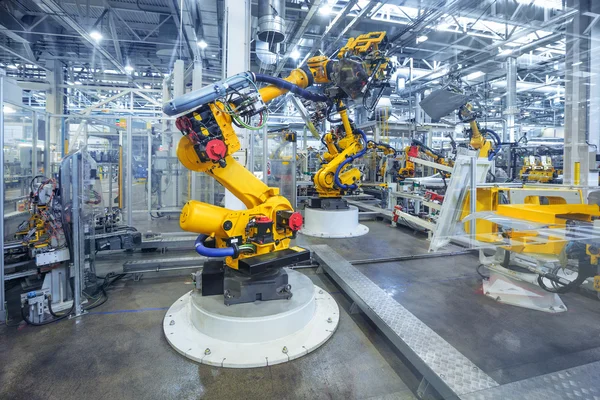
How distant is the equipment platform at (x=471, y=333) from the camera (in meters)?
1.77

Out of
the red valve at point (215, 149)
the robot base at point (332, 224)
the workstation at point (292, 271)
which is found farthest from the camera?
the robot base at point (332, 224)

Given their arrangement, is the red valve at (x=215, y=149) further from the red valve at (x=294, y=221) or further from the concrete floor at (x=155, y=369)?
the concrete floor at (x=155, y=369)

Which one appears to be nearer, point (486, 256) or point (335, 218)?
point (486, 256)

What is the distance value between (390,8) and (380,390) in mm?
8350

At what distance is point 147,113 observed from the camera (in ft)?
58.7

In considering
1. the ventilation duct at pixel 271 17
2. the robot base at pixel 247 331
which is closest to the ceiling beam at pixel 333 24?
the ventilation duct at pixel 271 17

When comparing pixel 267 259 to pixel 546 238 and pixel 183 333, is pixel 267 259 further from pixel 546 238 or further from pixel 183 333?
pixel 546 238

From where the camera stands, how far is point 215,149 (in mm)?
2551

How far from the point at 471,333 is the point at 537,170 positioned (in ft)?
38.8

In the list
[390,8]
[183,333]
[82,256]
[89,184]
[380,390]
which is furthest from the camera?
[390,8]

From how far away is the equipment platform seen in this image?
1.77 m

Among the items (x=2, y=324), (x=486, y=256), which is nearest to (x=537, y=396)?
(x=486, y=256)

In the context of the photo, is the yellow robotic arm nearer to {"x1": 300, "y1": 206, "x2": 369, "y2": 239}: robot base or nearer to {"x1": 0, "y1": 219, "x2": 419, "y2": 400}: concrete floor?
{"x1": 0, "y1": 219, "x2": 419, "y2": 400}: concrete floor

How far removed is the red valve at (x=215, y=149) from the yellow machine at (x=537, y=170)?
12.1 m
